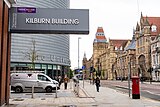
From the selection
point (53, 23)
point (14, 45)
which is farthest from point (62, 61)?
point (53, 23)

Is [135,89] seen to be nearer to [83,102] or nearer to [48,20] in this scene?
[83,102]

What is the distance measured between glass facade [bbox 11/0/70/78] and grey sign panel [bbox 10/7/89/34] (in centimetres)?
4931

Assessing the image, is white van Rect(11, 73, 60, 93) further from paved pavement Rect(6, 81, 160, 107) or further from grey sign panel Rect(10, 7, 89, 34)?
grey sign panel Rect(10, 7, 89, 34)

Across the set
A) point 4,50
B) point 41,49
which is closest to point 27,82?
point 4,50

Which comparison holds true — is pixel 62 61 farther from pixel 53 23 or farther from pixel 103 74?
pixel 53 23

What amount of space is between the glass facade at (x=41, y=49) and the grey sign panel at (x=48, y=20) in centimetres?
4931

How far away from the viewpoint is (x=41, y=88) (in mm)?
29578

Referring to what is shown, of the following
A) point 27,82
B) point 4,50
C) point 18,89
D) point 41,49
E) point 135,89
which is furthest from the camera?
point 41,49

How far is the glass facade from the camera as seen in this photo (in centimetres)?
7488

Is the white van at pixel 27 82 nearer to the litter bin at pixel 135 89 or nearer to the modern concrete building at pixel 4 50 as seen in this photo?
the litter bin at pixel 135 89

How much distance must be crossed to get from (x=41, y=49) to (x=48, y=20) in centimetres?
6529

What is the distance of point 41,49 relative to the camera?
8181 cm

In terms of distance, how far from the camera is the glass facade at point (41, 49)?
74875 millimetres

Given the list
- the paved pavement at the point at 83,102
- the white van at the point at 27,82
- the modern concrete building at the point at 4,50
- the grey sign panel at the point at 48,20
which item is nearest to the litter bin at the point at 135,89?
the paved pavement at the point at 83,102
